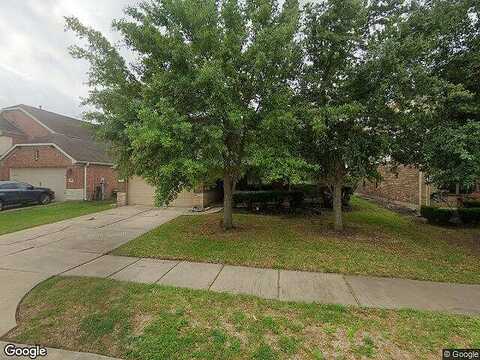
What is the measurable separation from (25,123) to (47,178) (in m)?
10.5

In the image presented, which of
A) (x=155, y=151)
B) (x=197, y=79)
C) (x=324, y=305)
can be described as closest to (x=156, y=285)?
(x=324, y=305)

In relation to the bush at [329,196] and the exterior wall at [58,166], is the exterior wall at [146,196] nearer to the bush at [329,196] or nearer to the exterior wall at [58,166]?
the exterior wall at [58,166]

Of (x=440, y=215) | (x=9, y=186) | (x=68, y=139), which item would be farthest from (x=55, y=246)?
(x=68, y=139)

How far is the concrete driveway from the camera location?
4.87m

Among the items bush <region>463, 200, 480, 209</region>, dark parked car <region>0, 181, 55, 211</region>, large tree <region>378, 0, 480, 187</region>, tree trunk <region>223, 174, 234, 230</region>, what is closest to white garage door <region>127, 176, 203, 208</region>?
dark parked car <region>0, 181, 55, 211</region>

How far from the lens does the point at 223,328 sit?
365cm

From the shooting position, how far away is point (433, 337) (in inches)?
138

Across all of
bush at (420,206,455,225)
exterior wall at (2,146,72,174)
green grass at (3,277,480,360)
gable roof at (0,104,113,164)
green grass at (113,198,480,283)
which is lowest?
green grass at (3,277,480,360)

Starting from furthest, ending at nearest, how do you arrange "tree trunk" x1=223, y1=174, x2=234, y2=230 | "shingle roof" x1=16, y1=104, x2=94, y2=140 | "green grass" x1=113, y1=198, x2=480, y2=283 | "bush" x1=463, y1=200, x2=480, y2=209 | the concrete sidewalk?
1. "shingle roof" x1=16, y1=104, x2=94, y2=140
2. "bush" x1=463, y1=200, x2=480, y2=209
3. "tree trunk" x1=223, y1=174, x2=234, y2=230
4. "green grass" x1=113, y1=198, x2=480, y2=283
5. the concrete sidewalk

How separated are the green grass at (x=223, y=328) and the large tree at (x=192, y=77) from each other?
308cm

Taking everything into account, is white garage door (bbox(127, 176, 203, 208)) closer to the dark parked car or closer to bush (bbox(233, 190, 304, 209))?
bush (bbox(233, 190, 304, 209))

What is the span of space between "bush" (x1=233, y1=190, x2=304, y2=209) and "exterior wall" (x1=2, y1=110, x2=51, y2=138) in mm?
19909

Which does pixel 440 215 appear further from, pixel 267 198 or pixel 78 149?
pixel 78 149

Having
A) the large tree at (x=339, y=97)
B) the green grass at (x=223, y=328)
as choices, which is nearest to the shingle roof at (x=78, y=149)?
the large tree at (x=339, y=97)
